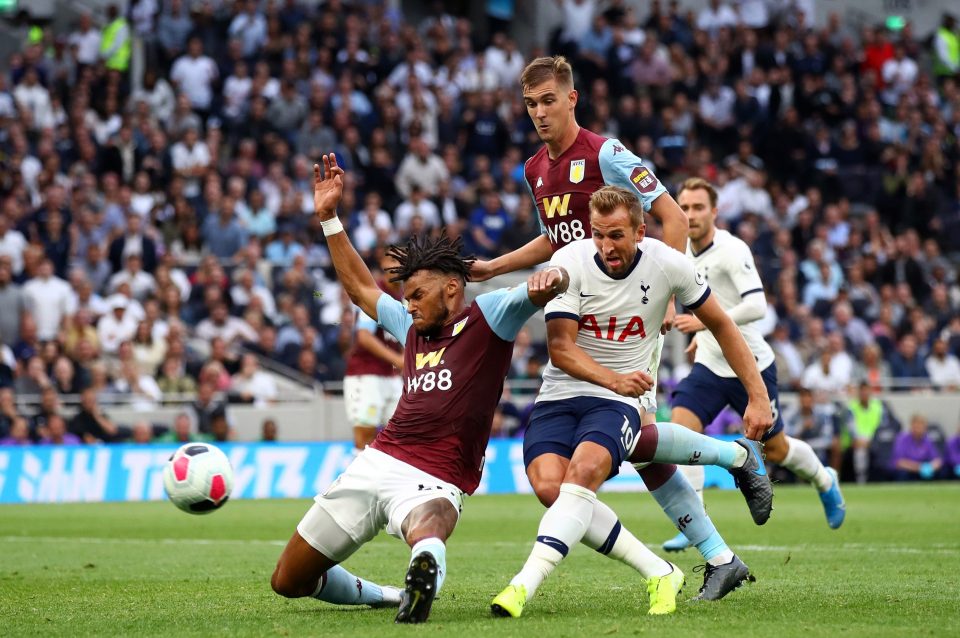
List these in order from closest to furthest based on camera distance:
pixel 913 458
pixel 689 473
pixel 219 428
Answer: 1. pixel 689 473
2. pixel 219 428
3. pixel 913 458

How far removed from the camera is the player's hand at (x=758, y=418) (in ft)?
23.4

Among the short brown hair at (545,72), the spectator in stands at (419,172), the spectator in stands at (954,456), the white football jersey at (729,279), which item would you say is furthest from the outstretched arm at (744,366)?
the spectator in stands at (419,172)

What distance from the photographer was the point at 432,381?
699cm

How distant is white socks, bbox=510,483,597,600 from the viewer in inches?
264

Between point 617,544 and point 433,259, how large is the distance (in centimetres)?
165

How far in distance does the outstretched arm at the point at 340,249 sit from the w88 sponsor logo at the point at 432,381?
1.84 ft

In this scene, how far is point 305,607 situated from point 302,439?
1219 cm

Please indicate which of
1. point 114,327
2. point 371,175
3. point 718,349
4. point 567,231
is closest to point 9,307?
point 114,327

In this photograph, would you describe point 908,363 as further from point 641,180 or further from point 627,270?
point 627,270

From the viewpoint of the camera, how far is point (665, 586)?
22.6 feet

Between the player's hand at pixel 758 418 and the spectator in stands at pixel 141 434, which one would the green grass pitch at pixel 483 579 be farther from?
the spectator in stands at pixel 141 434

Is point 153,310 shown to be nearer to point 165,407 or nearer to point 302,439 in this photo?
point 165,407

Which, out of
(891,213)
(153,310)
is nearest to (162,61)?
(153,310)

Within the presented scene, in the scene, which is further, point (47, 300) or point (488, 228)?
point (488, 228)
